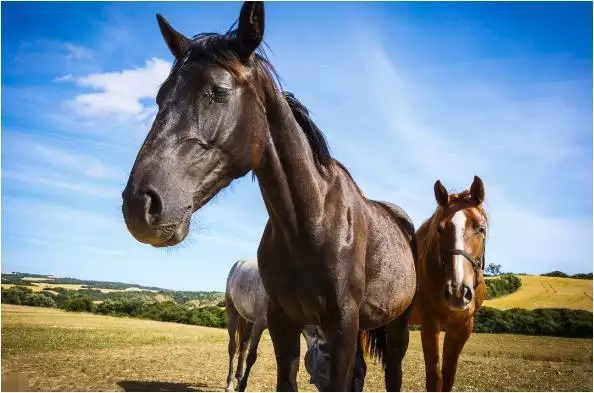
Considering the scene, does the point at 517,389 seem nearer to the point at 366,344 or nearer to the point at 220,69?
the point at 366,344

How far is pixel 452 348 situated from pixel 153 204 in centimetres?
459

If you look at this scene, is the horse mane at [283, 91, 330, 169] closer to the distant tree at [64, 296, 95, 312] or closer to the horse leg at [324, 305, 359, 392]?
the horse leg at [324, 305, 359, 392]

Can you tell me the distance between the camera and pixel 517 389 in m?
11.6

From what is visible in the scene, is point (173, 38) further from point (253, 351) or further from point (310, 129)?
point (253, 351)

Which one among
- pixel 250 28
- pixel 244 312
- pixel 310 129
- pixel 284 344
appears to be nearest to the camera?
pixel 250 28

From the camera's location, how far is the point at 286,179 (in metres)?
2.53

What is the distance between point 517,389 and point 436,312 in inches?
353

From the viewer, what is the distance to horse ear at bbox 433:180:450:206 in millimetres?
5082

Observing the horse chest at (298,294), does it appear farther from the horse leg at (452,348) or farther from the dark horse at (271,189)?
the horse leg at (452,348)

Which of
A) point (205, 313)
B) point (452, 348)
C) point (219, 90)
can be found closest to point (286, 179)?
point (219, 90)

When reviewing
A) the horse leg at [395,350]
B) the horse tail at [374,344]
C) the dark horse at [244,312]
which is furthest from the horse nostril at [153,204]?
the dark horse at [244,312]

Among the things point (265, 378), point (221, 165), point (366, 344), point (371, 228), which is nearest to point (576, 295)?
point (265, 378)

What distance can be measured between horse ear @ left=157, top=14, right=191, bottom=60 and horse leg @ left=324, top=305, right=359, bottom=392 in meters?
1.80

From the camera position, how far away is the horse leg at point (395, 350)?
3.94m
